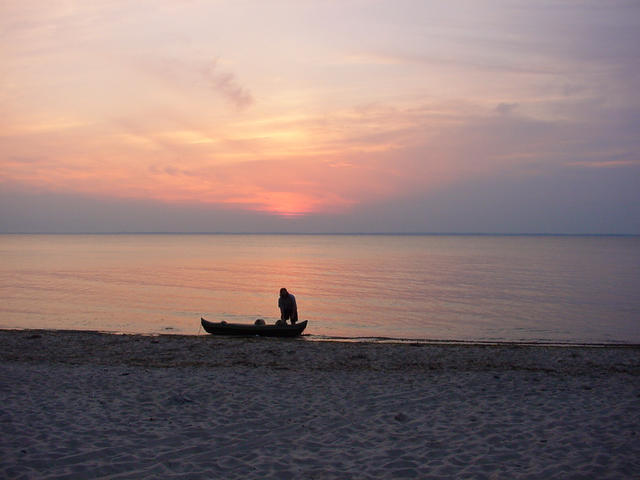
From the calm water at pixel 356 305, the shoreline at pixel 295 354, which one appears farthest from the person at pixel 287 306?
the calm water at pixel 356 305

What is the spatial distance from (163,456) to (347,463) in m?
2.79

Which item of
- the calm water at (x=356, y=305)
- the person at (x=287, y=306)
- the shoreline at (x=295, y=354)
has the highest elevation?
the person at (x=287, y=306)

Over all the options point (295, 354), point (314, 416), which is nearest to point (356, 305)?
point (295, 354)

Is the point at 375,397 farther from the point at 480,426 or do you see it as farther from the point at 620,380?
the point at 620,380

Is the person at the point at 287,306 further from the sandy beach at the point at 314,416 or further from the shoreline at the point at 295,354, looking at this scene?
the sandy beach at the point at 314,416

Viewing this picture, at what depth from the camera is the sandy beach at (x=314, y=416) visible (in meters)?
7.36

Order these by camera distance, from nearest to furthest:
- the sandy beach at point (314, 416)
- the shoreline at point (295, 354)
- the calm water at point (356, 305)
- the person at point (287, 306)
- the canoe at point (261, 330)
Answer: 1. the sandy beach at point (314, 416)
2. the shoreline at point (295, 354)
3. the canoe at point (261, 330)
4. the person at point (287, 306)
5. the calm water at point (356, 305)

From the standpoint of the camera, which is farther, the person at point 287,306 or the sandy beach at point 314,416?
the person at point 287,306

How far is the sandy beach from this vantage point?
7359 millimetres

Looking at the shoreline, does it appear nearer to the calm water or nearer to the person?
the person

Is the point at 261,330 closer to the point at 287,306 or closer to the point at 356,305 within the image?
the point at 287,306

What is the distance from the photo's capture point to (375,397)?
36.3ft

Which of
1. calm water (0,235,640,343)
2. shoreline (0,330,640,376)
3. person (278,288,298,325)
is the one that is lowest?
calm water (0,235,640,343)

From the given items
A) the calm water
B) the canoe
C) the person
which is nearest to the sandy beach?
the canoe
